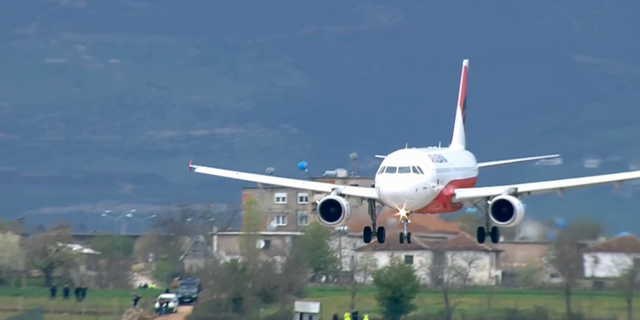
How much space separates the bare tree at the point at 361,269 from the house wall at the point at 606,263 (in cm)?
1074

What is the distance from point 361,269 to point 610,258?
41.5 ft

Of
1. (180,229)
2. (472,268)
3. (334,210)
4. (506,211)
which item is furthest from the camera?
(180,229)

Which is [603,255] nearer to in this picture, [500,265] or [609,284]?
[609,284]

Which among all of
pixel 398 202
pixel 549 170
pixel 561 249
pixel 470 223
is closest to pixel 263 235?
pixel 470 223

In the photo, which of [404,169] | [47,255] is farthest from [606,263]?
[47,255]

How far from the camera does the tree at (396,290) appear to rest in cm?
5797

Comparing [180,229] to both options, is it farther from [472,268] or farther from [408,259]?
[472,268]

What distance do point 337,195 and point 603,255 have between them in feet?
58.3

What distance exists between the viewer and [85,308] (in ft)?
200

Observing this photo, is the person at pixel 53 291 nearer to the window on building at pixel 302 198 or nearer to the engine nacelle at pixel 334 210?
the engine nacelle at pixel 334 210

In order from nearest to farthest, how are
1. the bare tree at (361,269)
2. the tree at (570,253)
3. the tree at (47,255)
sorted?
the tree at (570,253), the bare tree at (361,269), the tree at (47,255)

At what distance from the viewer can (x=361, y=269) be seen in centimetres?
6200

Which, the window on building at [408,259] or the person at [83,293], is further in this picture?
the person at [83,293]

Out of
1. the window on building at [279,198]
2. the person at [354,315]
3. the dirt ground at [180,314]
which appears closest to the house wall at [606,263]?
the person at [354,315]
